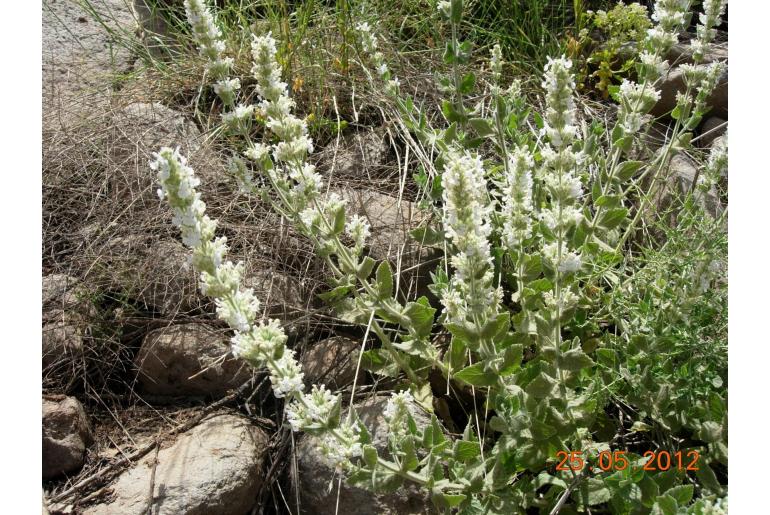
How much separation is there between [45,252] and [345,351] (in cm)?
121

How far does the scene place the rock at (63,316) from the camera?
2.31 metres

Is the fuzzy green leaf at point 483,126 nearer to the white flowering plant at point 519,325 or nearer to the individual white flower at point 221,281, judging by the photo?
the white flowering plant at point 519,325

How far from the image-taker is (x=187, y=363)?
2305mm

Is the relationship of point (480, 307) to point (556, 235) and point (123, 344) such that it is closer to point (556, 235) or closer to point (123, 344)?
point (556, 235)

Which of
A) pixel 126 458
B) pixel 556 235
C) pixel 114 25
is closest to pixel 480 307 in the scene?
pixel 556 235

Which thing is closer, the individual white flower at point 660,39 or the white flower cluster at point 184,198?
the white flower cluster at point 184,198

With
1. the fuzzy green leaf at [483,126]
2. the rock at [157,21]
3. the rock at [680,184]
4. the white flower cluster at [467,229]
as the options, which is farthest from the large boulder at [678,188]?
the rock at [157,21]

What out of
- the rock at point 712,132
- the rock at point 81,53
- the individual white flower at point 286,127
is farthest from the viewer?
the rock at point 81,53

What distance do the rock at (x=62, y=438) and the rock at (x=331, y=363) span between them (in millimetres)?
729

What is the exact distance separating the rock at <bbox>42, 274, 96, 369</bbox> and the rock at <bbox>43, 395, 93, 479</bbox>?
0.62ft

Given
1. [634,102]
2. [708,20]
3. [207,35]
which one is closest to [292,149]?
[207,35]

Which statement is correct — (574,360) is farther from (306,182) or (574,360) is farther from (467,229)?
(306,182)

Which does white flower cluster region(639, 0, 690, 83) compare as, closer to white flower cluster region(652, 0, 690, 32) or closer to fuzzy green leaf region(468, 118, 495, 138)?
white flower cluster region(652, 0, 690, 32)
